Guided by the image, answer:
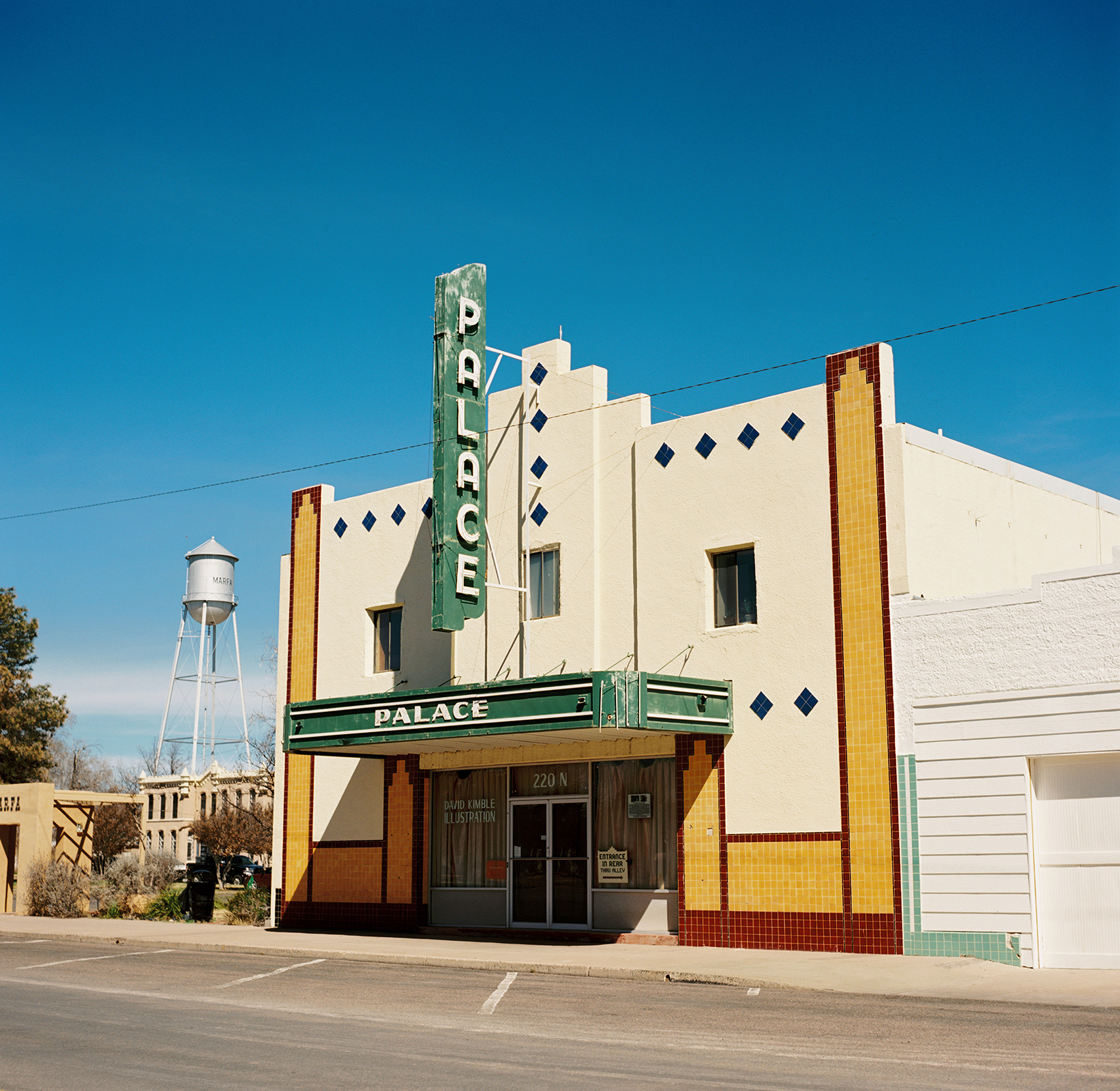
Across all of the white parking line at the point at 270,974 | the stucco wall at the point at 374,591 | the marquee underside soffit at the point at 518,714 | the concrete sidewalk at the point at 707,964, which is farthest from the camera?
the stucco wall at the point at 374,591

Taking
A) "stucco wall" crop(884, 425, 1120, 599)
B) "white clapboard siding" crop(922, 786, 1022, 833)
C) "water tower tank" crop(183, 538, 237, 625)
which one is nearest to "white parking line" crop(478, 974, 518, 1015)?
"white clapboard siding" crop(922, 786, 1022, 833)

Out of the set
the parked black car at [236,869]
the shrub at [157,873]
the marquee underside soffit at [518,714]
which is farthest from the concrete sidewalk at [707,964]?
the parked black car at [236,869]

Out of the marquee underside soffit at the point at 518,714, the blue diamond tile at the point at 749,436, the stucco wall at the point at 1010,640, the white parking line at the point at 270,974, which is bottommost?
the white parking line at the point at 270,974

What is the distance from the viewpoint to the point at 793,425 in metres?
20.1

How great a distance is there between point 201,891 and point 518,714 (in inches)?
485

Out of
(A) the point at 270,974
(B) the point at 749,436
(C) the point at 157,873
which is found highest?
(B) the point at 749,436

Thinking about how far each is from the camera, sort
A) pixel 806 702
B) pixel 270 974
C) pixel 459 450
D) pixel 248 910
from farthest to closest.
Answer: pixel 248 910 < pixel 459 450 < pixel 806 702 < pixel 270 974

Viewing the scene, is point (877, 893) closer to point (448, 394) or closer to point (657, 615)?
point (657, 615)

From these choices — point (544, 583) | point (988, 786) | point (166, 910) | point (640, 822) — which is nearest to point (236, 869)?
point (166, 910)

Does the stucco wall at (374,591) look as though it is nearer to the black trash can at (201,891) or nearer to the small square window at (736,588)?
the black trash can at (201,891)

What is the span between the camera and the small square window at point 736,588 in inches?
809

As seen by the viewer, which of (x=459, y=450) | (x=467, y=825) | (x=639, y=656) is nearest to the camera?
(x=639, y=656)

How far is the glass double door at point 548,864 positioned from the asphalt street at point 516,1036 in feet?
17.7

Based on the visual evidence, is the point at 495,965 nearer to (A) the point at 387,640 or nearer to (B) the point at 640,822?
(B) the point at 640,822
